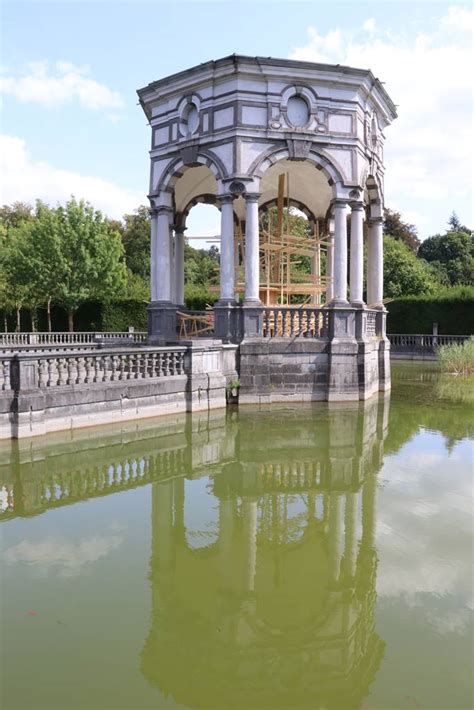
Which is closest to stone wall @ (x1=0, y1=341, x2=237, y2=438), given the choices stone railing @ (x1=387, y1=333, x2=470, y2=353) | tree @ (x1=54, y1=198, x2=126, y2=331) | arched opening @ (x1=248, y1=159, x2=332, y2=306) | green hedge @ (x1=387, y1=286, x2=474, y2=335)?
arched opening @ (x1=248, y1=159, x2=332, y2=306)

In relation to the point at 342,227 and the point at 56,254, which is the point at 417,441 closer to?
the point at 342,227

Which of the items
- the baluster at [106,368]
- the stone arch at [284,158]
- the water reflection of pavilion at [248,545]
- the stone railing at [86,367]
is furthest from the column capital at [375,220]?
the baluster at [106,368]

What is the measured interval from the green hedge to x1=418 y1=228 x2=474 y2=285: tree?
59.6ft

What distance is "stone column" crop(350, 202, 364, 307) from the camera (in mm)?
14555

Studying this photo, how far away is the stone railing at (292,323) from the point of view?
45.3ft

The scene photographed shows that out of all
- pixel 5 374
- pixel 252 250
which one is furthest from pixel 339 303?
pixel 5 374

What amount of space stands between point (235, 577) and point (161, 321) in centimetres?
1156

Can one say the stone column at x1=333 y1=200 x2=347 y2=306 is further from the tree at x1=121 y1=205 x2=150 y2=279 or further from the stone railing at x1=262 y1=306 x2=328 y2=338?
the tree at x1=121 y1=205 x2=150 y2=279

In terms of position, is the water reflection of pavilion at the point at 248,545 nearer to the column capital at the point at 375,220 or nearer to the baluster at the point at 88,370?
the baluster at the point at 88,370

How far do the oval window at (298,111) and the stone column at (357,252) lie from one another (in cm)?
A: 240

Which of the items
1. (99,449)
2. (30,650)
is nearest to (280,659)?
(30,650)

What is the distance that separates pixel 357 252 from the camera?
14656 millimetres

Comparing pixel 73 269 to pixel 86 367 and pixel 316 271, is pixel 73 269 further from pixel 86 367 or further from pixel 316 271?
pixel 86 367

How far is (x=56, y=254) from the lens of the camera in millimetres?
32125
